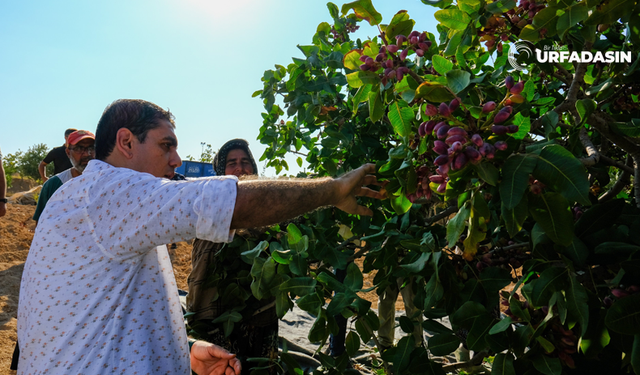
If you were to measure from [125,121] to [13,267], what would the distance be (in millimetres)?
7398

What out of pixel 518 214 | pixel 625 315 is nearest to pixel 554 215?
pixel 518 214

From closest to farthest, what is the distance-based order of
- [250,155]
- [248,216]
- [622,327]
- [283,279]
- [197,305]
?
[622,327] < [248,216] < [283,279] < [197,305] < [250,155]

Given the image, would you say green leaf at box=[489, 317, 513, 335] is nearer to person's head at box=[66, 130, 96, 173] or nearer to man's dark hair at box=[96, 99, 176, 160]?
man's dark hair at box=[96, 99, 176, 160]

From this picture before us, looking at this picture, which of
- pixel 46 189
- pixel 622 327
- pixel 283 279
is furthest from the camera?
pixel 46 189

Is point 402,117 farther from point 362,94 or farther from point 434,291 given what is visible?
point 434,291

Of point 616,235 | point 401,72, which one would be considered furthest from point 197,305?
point 616,235

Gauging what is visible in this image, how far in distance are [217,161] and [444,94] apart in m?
2.88

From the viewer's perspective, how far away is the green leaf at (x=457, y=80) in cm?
108

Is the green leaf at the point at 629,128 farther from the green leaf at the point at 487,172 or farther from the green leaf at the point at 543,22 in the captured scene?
the green leaf at the point at 487,172

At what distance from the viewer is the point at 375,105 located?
1.37 m

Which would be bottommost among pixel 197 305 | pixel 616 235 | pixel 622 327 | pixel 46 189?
pixel 197 305

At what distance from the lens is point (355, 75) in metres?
1.36

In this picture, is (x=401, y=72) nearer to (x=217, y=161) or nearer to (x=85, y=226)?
(x=85, y=226)

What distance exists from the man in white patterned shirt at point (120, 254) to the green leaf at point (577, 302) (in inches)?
29.3
